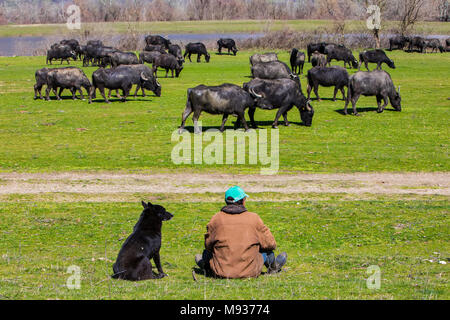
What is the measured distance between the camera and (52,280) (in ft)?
32.1

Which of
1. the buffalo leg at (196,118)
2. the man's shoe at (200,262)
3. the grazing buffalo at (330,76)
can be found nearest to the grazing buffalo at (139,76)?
the grazing buffalo at (330,76)

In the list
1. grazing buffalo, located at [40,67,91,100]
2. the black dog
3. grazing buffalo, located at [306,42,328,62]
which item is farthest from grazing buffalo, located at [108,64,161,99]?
the black dog

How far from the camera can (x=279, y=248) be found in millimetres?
12773

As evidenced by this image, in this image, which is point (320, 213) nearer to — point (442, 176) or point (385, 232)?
point (385, 232)

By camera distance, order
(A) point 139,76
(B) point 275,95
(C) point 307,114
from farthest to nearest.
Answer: (A) point 139,76 < (C) point 307,114 < (B) point 275,95

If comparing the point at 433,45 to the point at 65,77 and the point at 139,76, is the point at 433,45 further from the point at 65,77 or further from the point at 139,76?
the point at 65,77

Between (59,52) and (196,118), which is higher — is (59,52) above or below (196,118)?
above

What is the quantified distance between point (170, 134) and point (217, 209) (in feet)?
35.5

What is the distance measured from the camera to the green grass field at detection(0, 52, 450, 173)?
21.1 m

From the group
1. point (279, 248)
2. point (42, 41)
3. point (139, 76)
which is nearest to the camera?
point (279, 248)

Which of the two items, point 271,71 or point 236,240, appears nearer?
point 236,240

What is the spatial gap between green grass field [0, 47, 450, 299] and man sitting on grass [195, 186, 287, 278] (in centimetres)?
26

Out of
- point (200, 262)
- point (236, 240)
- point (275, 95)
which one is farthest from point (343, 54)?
point (236, 240)
